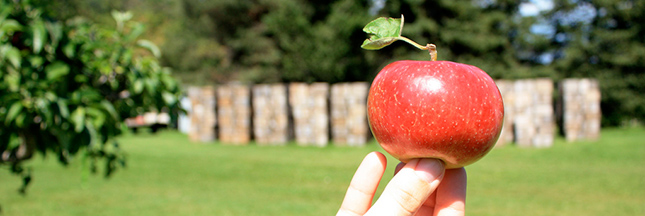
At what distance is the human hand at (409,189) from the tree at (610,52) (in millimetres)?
22695

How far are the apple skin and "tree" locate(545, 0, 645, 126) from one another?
22741 mm

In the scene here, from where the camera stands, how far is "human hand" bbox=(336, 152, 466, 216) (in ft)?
4.77

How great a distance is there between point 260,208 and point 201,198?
1182 millimetres

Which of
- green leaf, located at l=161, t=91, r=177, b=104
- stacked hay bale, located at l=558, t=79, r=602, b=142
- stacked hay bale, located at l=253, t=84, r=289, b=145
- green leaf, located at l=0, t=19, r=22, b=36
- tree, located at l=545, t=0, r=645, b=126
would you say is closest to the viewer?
green leaf, located at l=0, t=19, r=22, b=36

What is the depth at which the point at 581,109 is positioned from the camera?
1401cm

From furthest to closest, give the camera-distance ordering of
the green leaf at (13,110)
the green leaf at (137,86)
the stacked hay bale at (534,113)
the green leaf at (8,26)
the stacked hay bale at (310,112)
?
1. the stacked hay bale at (310,112)
2. the stacked hay bale at (534,113)
3. the green leaf at (137,86)
4. the green leaf at (8,26)
5. the green leaf at (13,110)

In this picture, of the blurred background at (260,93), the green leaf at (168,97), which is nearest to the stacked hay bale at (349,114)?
the blurred background at (260,93)

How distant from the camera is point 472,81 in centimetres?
153

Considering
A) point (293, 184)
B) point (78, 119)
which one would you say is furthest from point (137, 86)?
point (293, 184)

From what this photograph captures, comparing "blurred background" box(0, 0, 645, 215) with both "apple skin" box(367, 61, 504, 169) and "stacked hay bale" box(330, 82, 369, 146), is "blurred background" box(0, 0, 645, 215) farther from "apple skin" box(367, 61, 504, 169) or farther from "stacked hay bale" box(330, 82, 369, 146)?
"apple skin" box(367, 61, 504, 169)

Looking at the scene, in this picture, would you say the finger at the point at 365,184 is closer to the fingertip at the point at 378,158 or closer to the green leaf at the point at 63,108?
the fingertip at the point at 378,158

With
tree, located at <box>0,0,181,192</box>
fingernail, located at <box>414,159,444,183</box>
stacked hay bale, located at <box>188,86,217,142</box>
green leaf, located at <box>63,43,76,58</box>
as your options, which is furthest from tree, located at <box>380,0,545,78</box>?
fingernail, located at <box>414,159,444,183</box>

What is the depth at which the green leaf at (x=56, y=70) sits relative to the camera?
9.03 feet

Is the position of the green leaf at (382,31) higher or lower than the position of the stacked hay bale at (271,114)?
higher
